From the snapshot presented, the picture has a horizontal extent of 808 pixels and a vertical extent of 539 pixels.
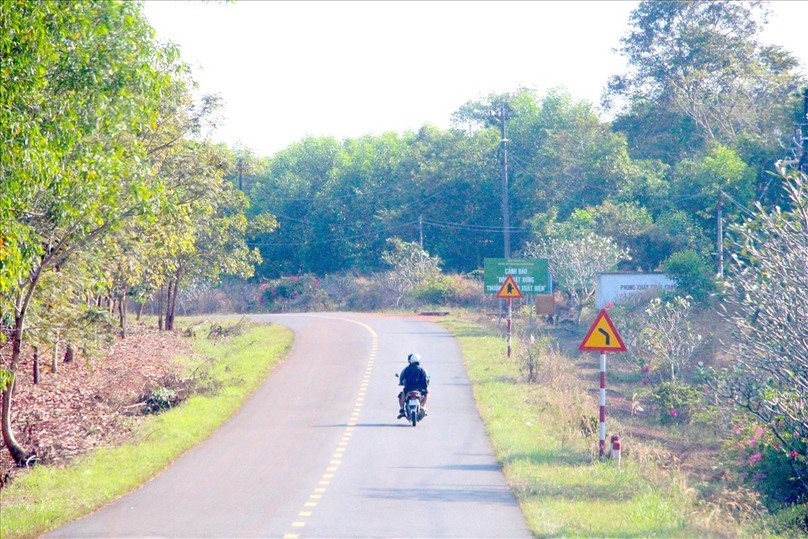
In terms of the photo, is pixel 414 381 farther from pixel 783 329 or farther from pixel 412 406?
pixel 783 329

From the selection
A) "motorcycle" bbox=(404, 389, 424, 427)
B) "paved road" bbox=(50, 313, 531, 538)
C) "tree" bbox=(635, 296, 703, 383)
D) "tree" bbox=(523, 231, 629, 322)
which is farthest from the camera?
"tree" bbox=(523, 231, 629, 322)

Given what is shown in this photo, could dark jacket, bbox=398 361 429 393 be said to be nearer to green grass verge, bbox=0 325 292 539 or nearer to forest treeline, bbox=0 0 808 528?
green grass verge, bbox=0 325 292 539

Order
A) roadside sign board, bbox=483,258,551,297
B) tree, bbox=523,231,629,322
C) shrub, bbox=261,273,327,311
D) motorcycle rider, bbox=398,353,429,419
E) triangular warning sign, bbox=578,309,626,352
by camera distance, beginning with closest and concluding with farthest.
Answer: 1. triangular warning sign, bbox=578,309,626,352
2. motorcycle rider, bbox=398,353,429,419
3. roadside sign board, bbox=483,258,551,297
4. tree, bbox=523,231,629,322
5. shrub, bbox=261,273,327,311

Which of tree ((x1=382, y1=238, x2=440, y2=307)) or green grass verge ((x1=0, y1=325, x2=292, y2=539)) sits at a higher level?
tree ((x1=382, y1=238, x2=440, y2=307))

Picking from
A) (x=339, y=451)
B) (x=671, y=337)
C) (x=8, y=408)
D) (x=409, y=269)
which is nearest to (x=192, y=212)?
(x=8, y=408)

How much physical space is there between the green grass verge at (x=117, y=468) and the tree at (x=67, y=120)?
2.07 meters

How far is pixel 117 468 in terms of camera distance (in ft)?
51.4

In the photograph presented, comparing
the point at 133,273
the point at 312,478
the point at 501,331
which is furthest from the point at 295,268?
the point at 312,478

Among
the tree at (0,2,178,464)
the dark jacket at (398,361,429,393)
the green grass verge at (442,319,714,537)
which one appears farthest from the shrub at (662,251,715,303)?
the tree at (0,2,178,464)

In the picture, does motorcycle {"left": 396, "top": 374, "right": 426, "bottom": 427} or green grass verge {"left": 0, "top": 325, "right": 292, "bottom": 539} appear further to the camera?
motorcycle {"left": 396, "top": 374, "right": 426, "bottom": 427}

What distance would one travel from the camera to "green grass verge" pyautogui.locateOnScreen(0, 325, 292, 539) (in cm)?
1248

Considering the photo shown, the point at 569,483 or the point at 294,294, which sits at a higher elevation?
the point at 294,294

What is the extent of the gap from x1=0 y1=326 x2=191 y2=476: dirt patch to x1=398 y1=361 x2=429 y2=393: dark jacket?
558 cm

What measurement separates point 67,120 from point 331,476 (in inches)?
253
